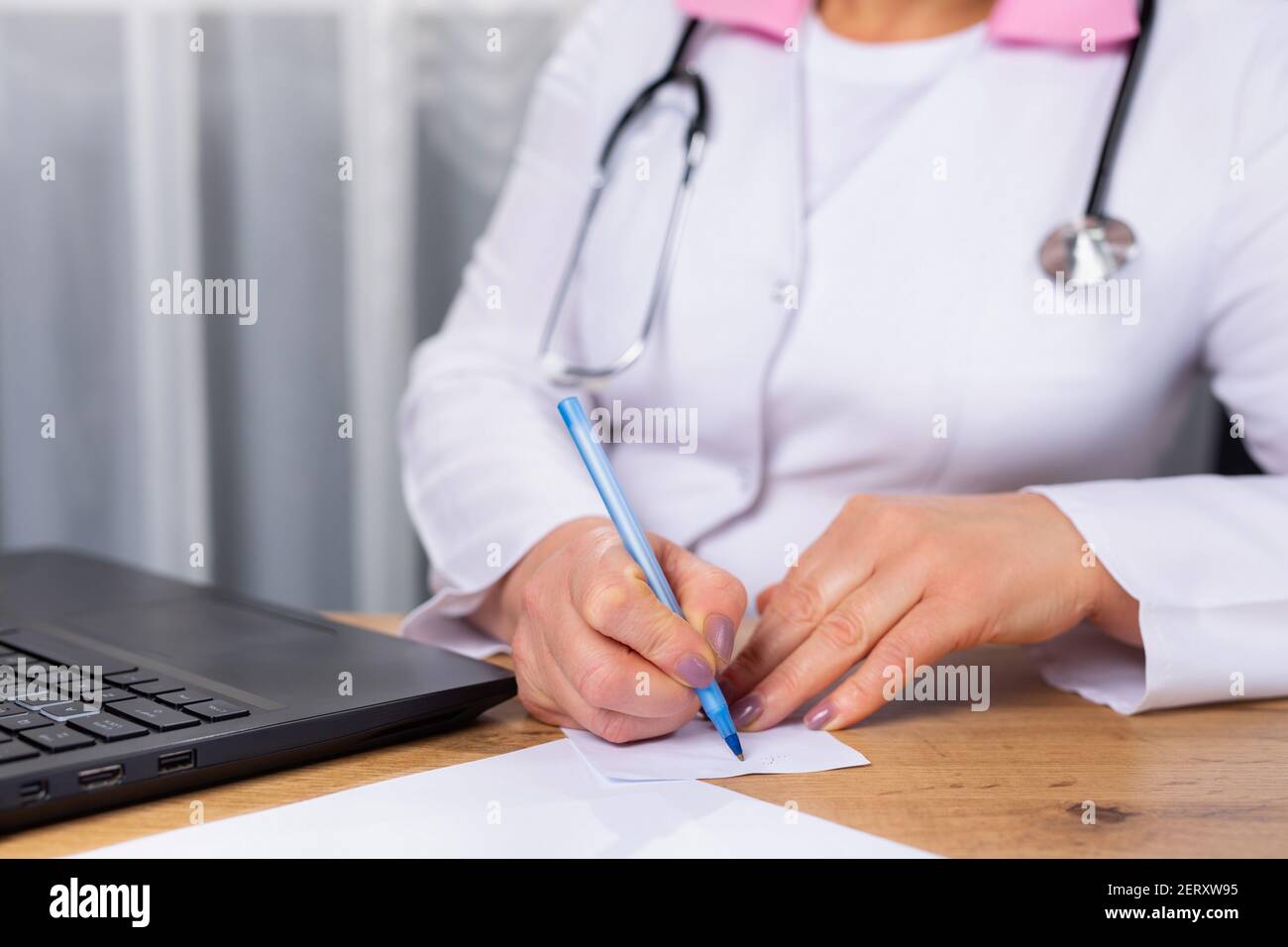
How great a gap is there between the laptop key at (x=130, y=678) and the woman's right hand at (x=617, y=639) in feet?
0.54

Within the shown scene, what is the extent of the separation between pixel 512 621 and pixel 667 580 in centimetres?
17

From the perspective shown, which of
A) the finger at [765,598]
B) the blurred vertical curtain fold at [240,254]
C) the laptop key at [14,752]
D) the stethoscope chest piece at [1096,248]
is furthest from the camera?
the blurred vertical curtain fold at [240,254]

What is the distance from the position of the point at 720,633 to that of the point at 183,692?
226 mm

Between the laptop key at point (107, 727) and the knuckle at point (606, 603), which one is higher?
the knuckle at point (606, 603)

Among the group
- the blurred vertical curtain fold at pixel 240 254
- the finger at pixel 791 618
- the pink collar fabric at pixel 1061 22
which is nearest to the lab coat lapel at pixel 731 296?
the pink collar fabric at pixel 1061 22

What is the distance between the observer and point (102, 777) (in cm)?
41

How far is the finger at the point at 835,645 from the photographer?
1.80 feet

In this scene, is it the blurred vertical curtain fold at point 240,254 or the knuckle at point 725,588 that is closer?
the knuckle at point 725,588

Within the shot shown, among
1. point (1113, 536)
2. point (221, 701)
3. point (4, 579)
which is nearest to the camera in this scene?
point (221, 701)

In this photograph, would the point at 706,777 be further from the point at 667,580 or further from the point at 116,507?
the point at 116,507

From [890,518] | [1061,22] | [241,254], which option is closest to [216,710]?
[890,518]

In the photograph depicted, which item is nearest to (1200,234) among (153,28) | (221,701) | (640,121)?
(640,121)

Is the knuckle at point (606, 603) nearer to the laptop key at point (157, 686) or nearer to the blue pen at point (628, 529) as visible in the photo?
the blue pen at point (628, 529)
